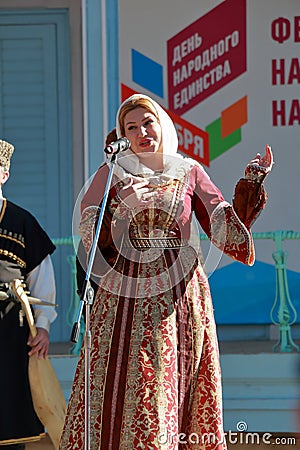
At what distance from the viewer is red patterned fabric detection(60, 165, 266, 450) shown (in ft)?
11.3

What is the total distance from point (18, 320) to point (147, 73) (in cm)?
318

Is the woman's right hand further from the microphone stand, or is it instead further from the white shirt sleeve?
→ the white shirt sleeve

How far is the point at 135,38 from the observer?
712 cm

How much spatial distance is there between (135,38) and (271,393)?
266 centimetres

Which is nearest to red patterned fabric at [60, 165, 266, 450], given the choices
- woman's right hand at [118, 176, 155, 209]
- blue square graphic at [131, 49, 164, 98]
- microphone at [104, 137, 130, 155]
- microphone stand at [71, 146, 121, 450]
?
woman's right hand at [118, 176, 155, 209]

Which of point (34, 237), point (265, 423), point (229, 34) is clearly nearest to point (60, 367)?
point (265, 423)

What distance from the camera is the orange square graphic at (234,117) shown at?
714cm

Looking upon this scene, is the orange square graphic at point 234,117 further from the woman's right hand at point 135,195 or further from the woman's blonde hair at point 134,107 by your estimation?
the woman's right hand at point 135,195

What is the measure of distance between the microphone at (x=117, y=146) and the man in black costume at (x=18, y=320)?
106cm

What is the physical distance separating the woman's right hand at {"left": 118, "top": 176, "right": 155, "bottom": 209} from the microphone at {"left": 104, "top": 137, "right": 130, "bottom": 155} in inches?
7.6

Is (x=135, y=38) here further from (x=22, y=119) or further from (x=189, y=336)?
(x=189, y=336)

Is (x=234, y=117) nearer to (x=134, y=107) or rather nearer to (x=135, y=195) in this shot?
(x=134, y=107)

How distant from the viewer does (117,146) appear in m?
3.37

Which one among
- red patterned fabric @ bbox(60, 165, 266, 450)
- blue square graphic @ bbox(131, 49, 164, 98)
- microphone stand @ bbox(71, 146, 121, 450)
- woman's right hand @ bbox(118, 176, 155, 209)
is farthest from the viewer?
blue square graphic @ bbox(131, 49, 164, 98)
